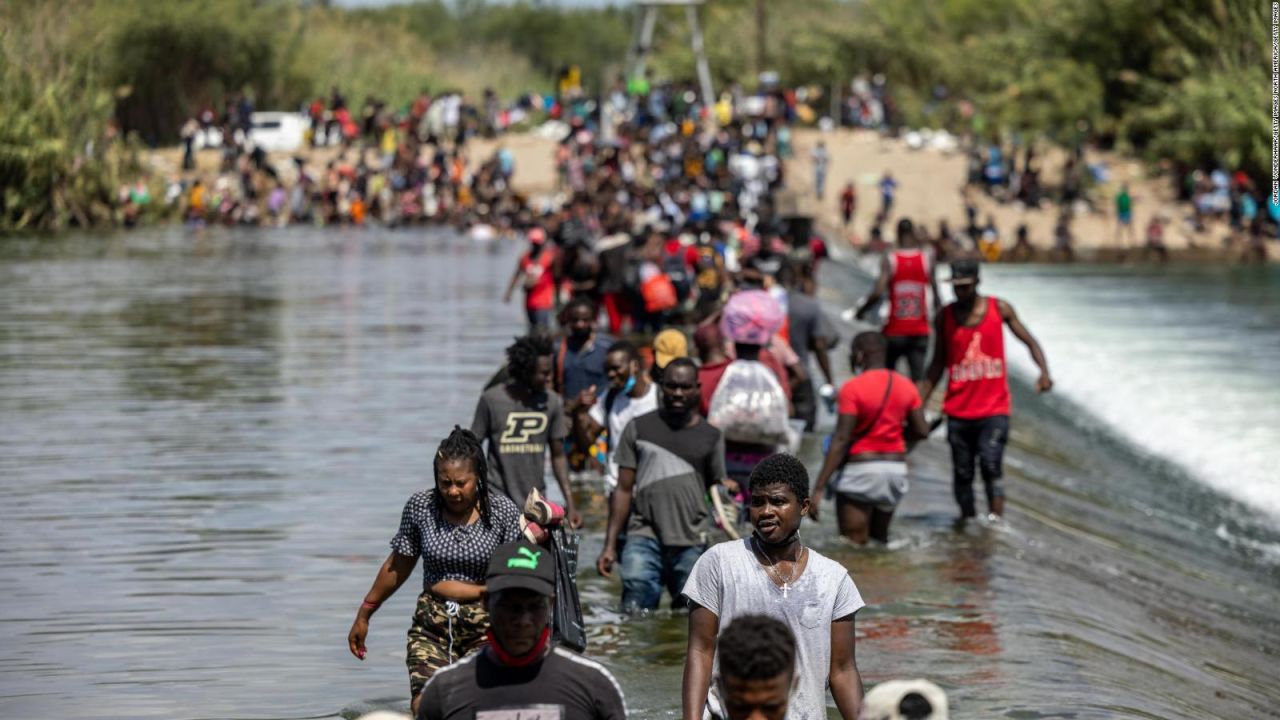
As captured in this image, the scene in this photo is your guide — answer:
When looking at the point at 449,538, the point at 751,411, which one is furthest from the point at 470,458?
the point at 751,411

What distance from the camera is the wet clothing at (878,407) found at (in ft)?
36.8

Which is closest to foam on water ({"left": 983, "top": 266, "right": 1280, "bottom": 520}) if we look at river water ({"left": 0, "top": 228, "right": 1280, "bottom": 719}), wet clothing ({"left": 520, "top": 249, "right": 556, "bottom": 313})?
river water ({"left": 0, "top": 228, "right": 1280, "bottom": 719})

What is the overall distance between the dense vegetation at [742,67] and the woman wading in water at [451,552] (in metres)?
43.0

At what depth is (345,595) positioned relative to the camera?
10.3 metres

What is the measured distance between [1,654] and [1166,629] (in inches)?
251

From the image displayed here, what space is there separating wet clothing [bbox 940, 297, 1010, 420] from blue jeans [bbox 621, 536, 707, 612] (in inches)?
131

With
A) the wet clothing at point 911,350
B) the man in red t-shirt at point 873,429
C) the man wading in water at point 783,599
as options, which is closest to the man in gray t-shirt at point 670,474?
the man in red t-shirt at point 873,429

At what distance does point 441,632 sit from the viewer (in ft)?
22.7

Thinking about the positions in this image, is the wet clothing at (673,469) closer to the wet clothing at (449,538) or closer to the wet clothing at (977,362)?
the wet clothing at (449,538)

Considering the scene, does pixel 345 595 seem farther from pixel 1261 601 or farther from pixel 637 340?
pixel 637 340

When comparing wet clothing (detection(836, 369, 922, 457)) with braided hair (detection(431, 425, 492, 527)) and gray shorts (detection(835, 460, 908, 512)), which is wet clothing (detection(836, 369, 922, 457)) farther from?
braided hair (detection(431, 425, 492, 527))

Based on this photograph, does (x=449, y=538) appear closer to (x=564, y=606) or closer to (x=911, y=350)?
(x=564, y=606)

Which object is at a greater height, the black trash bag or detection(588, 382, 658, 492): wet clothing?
detection(588, 382, 658, 492): wet clothing

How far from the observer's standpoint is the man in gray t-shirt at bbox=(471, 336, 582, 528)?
9.21m
